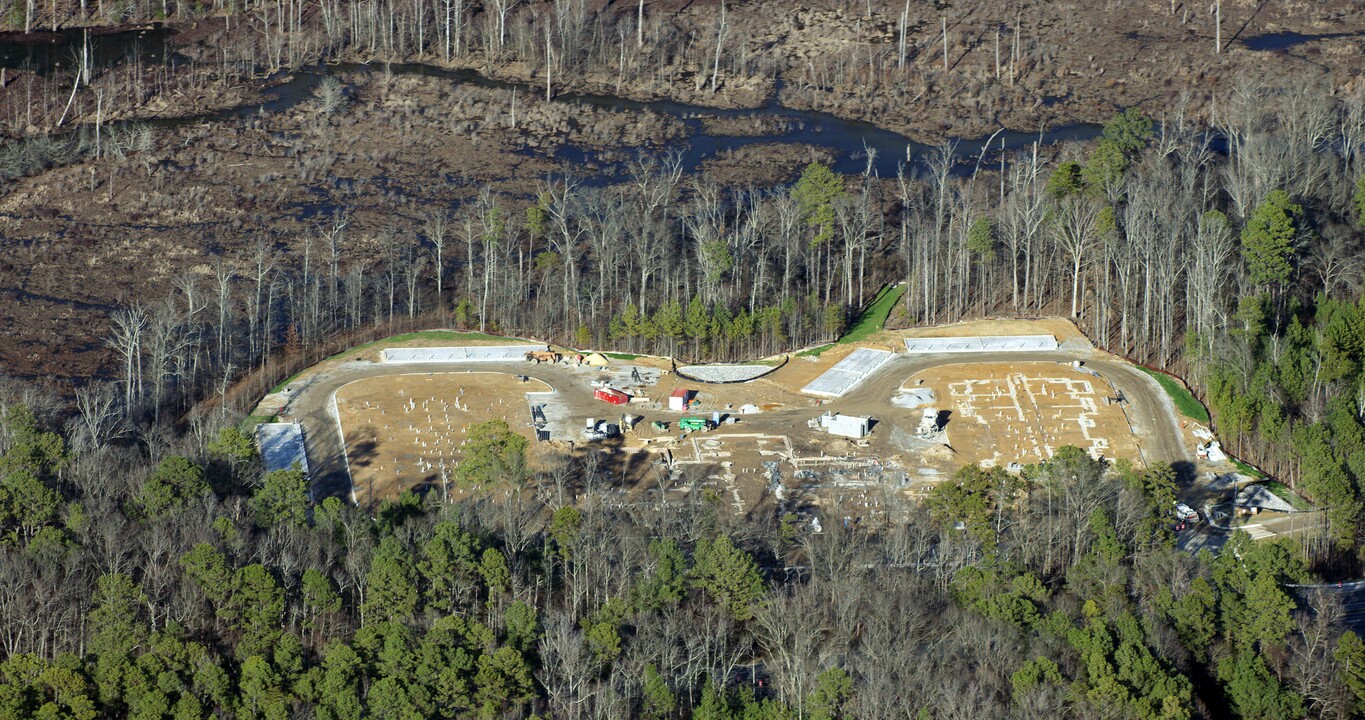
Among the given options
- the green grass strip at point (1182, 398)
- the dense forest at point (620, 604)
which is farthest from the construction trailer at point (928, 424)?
the green grass strip at point (1182, 398)

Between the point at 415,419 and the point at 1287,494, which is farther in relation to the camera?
the point at 415,419

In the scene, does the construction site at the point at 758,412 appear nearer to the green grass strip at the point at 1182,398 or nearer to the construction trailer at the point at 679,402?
the construction trailer at the point at 679,402

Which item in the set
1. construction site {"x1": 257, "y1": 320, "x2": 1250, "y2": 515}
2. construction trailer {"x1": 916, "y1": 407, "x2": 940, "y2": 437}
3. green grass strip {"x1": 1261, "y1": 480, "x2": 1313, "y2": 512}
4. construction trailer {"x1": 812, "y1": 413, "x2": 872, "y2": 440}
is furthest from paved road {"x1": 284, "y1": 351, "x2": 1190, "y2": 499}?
green grass strip {"x1": 1261, "y1": 480, "x2": 1313, "y2": 512}

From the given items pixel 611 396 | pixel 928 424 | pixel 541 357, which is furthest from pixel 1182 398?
pixel 541 357

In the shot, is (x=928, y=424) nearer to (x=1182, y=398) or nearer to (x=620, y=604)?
(x=1182, y=398)

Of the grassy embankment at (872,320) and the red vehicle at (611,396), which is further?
the grassy embankment at (872,320)

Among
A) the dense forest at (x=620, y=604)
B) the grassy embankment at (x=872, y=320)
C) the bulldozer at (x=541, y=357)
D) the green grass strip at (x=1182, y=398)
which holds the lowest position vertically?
the dense forest at (x=620, y=604)

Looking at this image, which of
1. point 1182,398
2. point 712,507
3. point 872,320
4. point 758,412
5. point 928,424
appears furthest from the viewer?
point 872,320

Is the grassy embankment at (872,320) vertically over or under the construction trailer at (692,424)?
over
